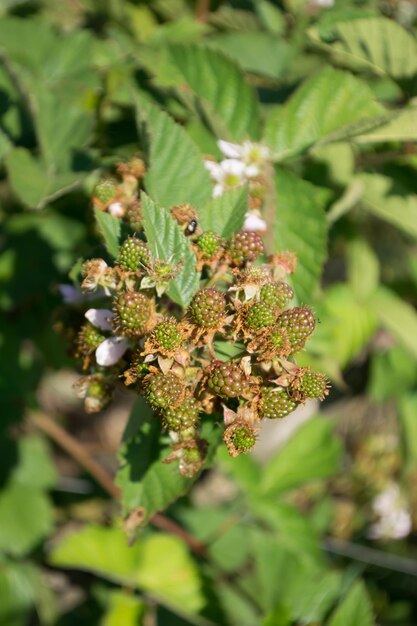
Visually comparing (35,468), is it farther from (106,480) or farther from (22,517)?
(106,480)

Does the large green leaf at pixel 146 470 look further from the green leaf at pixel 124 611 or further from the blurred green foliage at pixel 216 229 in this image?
the green leaf at pixel 124 611

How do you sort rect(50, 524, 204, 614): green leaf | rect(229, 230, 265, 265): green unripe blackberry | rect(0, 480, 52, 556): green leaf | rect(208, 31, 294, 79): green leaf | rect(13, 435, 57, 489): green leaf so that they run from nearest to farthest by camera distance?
1. rect(229, 230, 265, 265): green unripe blackberry
2. rect(208, 31, 294, 79): green leaf
3. rect(50, 524, 204, 614): green leaf
4. rect(0, 480, 52, 556): green leaf
5. rect(13, 435, 57, 489): green leaf

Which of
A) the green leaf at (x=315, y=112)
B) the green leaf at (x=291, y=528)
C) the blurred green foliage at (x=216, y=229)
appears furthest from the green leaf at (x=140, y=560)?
the green leaf at (x=315, y=112)

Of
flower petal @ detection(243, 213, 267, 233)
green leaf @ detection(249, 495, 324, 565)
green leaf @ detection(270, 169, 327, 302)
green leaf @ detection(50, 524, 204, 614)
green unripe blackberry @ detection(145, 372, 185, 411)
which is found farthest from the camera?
green leaf @ detection(249, 495, 324, 565)

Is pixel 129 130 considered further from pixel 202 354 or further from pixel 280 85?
pixel 202 354

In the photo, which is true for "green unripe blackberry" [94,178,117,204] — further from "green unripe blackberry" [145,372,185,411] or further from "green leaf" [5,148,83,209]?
"green unripe blackberry" [145,372,185,411]

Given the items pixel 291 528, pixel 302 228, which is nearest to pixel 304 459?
pixel 291 528

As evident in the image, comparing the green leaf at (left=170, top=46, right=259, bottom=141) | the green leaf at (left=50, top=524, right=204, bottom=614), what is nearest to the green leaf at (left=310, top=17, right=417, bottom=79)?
the green leaf at (left=170, top=46, right=259, bottom=141)
